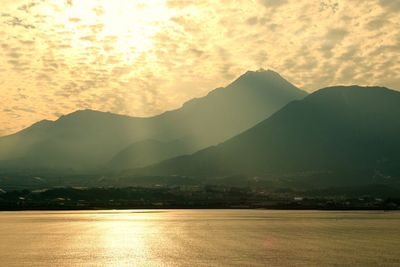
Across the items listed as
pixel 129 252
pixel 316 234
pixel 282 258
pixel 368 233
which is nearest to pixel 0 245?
pixel 129 252

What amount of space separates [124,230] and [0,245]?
57.9 metres

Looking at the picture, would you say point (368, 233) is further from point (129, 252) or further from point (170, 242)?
point (129, 252)

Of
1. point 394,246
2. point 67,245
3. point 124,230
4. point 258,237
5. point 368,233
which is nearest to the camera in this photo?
point 394,246

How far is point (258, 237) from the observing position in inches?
6058

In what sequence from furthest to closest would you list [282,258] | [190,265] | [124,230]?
[124,230], [282,258], [190,265]

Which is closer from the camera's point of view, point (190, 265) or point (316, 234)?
point (190, 265)

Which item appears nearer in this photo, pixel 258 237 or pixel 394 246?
pixel 394 246

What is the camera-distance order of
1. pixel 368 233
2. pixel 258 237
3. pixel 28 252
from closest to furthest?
1. pixel 28 252
2. pixel 258 237
3. pixel 368 233

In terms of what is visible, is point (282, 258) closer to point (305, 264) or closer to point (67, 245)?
point (305, 264)

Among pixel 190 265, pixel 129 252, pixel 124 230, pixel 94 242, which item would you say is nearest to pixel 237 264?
pixel 190 265

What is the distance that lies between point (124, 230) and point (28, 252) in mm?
68156

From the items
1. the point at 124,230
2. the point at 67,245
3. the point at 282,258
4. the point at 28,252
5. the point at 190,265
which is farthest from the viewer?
the point at 124,230

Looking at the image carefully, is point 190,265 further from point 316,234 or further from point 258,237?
point 316,234

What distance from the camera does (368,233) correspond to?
165375mm
